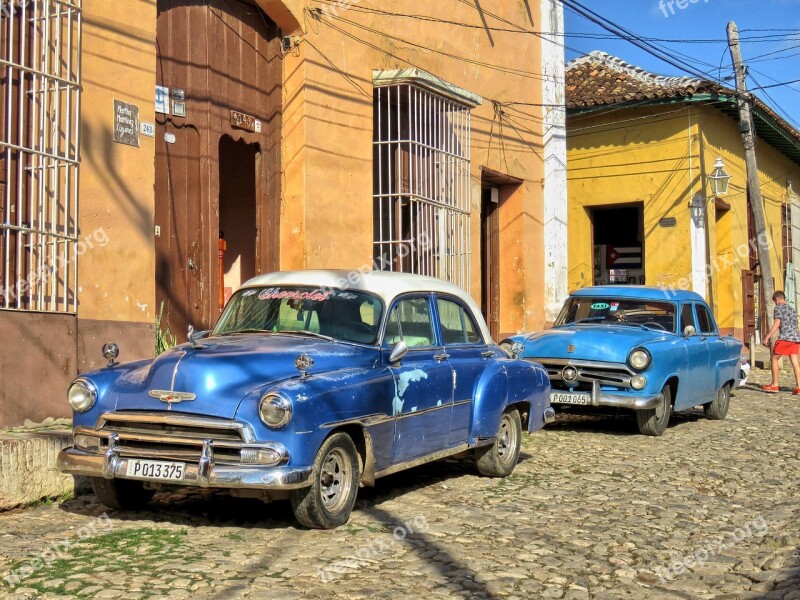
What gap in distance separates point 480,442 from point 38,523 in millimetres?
3137

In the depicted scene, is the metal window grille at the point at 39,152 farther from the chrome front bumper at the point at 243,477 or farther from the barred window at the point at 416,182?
the barred window at the point at 416,182

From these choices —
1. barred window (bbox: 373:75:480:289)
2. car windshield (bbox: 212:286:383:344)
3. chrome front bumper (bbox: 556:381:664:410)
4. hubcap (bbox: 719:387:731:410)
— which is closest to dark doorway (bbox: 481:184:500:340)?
barred window (bbox: 373:75:480:289)

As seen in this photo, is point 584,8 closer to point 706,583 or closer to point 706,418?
point 706,418

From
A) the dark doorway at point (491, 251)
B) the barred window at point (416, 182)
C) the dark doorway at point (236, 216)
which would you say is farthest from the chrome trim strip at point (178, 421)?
the dark doorway at point (491, 251)

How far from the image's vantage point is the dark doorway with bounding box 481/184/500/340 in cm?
1666

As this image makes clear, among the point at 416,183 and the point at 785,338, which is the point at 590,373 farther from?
the point at 785,338

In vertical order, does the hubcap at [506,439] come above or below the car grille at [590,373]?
below

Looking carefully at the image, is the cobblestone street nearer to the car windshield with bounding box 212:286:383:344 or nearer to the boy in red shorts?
the car windshield with bounding box 212:286:383:344

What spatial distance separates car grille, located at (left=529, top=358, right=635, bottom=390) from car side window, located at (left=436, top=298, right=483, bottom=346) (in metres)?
2.53

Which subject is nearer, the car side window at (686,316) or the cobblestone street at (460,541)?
the cobblestone street at (460,541)

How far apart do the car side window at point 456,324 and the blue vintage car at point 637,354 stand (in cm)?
122

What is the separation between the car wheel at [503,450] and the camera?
763 cm

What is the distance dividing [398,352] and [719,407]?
7.09m

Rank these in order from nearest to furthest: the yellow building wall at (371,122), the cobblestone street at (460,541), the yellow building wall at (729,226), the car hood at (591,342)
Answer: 1. the cobblestone street at (460,541)
2. the car hood at (591,342)
3. the yellow building wall at (371,122)
4. the yellow building wall at (729,226)
